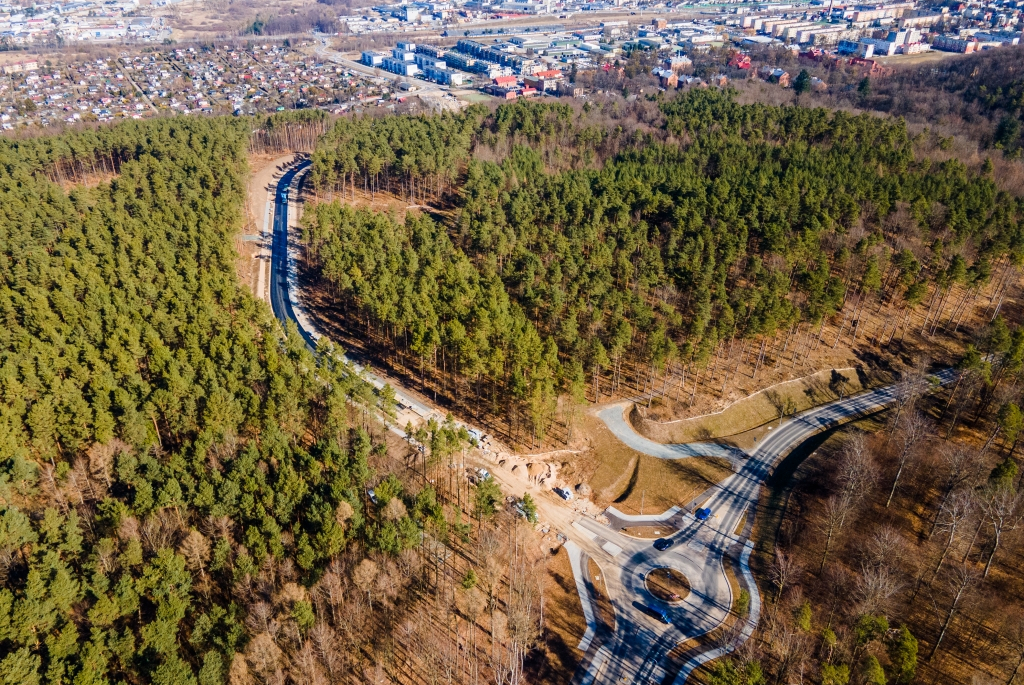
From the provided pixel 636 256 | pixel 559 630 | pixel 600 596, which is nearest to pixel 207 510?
pixel 559 630

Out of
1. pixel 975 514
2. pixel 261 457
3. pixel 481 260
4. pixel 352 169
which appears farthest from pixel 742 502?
pixel 352 169

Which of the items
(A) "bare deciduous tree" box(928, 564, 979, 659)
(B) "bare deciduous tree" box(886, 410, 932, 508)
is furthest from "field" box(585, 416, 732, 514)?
(A) "bare deciduous tree" box(928, 564, 979, 659)

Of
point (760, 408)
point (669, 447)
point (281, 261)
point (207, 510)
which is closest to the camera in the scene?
point (207, 510)

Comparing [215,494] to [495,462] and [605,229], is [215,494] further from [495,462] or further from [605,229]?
[605,229]

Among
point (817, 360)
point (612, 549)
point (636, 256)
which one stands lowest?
point (612, 549)

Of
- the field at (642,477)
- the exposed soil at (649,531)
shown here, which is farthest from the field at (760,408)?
the exposed soil at (649,531)

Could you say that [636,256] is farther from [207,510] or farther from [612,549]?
[207,510]

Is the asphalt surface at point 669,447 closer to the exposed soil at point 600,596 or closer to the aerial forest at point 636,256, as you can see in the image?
the aerial forest at point 636,256
